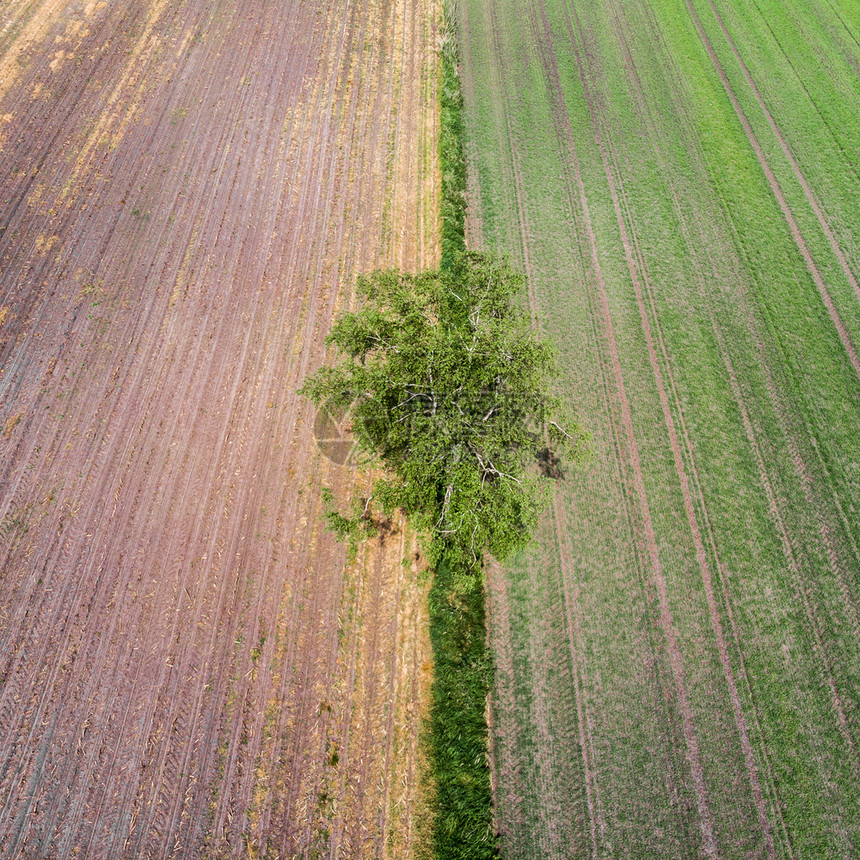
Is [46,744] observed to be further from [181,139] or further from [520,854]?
[181,139]

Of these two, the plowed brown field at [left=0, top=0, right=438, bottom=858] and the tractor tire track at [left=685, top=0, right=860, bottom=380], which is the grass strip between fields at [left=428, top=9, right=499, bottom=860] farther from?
the tractor tire track at [left=685, top=0, right=860, bottom=380]

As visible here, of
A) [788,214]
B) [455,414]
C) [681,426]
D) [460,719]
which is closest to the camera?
[455,414]

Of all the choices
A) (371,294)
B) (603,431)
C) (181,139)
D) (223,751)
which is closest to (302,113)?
(181,139)

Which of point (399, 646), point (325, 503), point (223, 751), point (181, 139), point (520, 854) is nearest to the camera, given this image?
point (520, 854)

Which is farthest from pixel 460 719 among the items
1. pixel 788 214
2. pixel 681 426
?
pixel 788 214

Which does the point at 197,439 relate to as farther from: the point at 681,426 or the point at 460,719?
the point at 681,426
